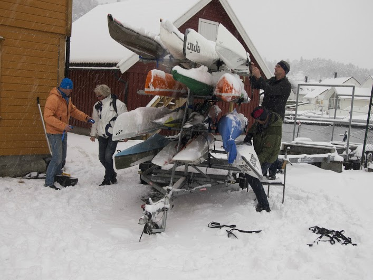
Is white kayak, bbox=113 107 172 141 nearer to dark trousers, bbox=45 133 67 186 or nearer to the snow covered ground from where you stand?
the snow covered ground

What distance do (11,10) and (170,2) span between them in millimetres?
10871

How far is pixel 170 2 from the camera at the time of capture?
55.6 ft

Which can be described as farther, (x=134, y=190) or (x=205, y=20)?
(x=205, y=20)

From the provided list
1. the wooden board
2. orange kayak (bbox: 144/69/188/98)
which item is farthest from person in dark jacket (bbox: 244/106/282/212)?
the wooden board

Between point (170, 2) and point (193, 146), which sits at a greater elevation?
point (170, 2)

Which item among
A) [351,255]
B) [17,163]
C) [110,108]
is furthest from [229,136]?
[17,163]

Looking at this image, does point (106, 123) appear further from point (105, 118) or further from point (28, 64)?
point (28, 64)

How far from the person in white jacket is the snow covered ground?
0.48 metres

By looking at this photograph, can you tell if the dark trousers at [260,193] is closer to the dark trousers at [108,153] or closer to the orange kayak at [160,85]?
the orange kayak at [160,85]

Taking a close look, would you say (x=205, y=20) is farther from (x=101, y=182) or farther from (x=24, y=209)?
(x=24, y=209)

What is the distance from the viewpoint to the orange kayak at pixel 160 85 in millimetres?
6105

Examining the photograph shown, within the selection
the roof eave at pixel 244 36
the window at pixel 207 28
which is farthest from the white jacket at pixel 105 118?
the roof eave at pixel 244 36

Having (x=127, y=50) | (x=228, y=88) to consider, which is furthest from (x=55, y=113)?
(x=127, y=50)

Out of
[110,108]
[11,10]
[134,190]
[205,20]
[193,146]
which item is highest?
[205,20]
